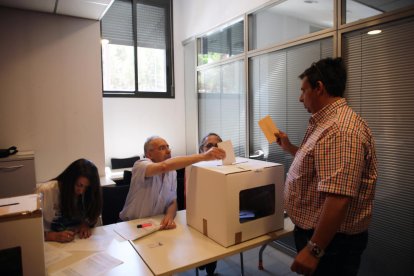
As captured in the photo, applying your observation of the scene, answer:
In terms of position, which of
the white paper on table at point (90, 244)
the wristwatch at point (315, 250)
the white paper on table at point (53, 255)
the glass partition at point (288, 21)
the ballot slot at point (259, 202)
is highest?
the glass partition at point (288, 21)

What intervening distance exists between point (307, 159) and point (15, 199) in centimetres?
131

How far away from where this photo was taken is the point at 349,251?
1.28 m

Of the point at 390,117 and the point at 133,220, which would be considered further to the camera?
the point at 390,117

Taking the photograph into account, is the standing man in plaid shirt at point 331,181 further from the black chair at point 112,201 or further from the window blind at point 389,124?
the black chair at point 112,201

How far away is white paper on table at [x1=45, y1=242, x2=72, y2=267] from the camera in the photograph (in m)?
1.34

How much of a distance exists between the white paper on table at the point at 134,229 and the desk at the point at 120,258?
0.14 feet

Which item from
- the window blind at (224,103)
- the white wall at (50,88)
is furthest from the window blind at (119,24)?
the window blind at (224,103)

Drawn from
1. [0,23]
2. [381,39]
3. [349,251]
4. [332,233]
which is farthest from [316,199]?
[0,23]

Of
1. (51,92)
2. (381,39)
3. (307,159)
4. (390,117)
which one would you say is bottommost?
(307,159)

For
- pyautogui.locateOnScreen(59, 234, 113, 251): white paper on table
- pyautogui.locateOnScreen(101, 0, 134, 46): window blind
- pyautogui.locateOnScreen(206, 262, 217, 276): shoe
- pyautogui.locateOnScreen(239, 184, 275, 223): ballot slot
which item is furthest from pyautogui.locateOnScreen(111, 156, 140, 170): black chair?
pyautogui.locateOnScreen(239, 184, 275, 223): ballot slot

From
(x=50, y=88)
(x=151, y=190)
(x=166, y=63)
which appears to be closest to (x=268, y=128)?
(x=151, y=190)

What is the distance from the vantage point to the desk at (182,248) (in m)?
1.29

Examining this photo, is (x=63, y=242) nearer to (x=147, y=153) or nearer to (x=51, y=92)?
(x=147, y=153)

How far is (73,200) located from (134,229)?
0.40 metres
